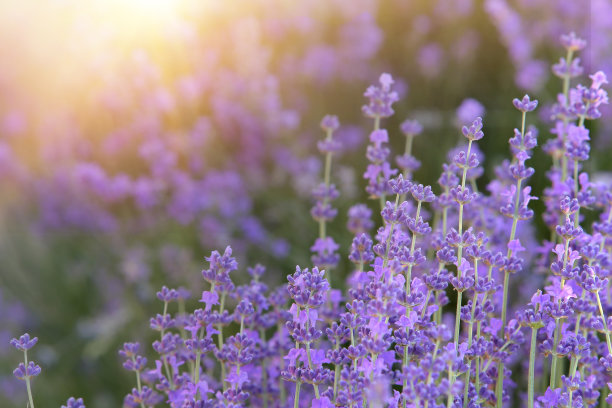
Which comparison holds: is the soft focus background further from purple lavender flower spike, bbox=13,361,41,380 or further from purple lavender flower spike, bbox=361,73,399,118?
purple lavender flower spike, bbox=13,361,41,380

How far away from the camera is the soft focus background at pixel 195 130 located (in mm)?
2496

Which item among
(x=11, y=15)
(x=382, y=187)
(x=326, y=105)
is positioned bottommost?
(x=382, y=187)

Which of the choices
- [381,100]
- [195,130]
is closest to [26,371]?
[381,100]

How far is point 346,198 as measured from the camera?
2.37m

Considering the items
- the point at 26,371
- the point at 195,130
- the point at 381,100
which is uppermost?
the point at 195,130

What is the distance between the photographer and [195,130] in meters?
2.55

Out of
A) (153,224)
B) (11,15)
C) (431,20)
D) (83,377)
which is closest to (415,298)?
(153,224)

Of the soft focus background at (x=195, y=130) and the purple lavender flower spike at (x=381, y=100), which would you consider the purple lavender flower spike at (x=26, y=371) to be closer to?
the purple lavender flower spike at (x=381, y=100)

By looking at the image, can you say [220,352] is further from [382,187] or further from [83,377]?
[83,377]

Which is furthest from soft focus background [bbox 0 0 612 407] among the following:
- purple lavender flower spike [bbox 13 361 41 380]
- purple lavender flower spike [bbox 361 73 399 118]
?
purple lavender flower spike [bbox 13 361 41 380]

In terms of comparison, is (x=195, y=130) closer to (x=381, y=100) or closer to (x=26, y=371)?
(x=381, y=100)

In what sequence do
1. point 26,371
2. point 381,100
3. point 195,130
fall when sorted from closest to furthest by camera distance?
point 26,371 < point 381,100 < point 195,130

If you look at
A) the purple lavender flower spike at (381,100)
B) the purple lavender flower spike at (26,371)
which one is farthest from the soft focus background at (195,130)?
the purple lavender flower spike at (26,371)

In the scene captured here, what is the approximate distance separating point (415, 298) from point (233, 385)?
318mm
